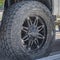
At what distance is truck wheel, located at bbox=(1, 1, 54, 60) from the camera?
4.61 meters

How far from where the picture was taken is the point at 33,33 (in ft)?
15.9

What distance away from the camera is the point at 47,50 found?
5.15m

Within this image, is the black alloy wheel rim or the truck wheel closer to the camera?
the truck wheel

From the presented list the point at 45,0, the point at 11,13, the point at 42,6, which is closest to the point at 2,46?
the point at 11,13

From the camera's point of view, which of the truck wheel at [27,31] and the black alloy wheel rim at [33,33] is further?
the black alloy wheel rim at [33,33]

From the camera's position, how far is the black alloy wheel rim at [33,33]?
482cm

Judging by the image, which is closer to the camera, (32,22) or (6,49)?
(6,49)

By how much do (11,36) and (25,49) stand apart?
29cm

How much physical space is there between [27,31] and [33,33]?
0.09 meters

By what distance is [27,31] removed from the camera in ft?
15.9

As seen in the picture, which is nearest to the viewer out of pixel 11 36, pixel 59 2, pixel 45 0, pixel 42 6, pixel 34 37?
pixel 11 36

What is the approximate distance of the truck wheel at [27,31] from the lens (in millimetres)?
4613

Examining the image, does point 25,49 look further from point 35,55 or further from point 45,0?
point 45,0

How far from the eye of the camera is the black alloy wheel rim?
4.82 meters
